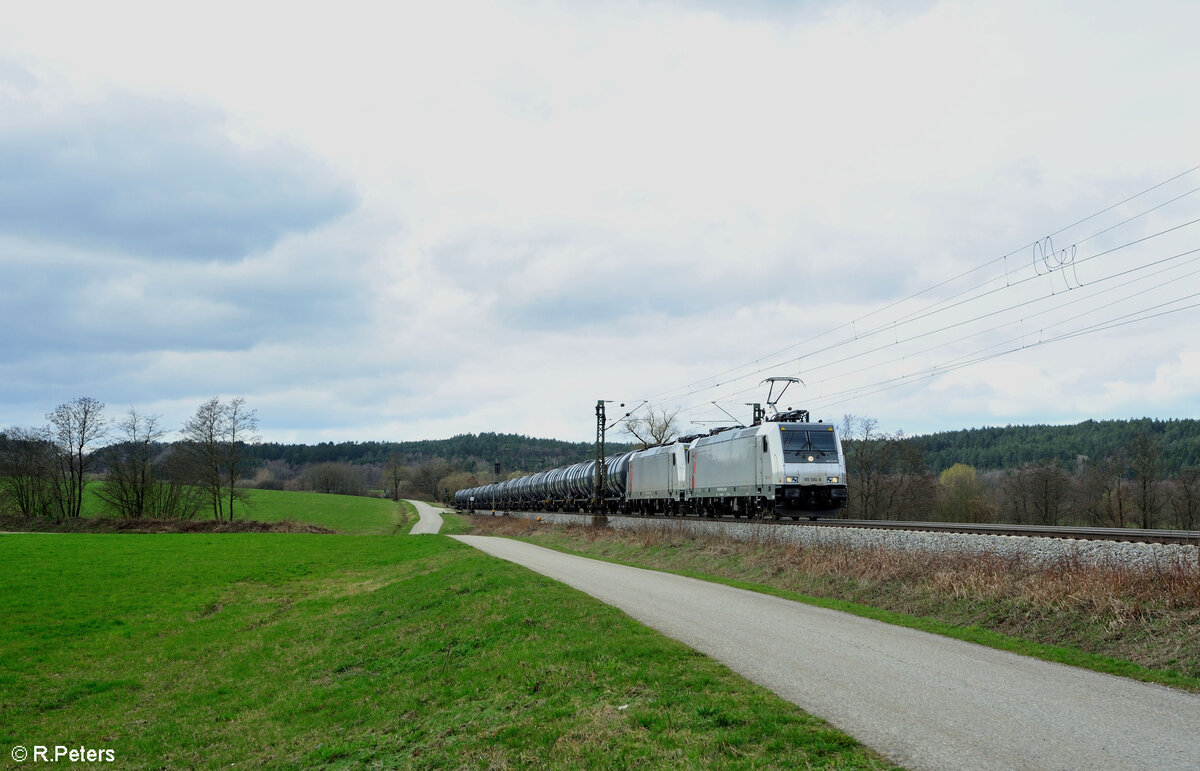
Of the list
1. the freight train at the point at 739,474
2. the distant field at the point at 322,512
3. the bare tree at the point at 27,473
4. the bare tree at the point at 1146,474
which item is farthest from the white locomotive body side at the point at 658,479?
the bare tree at the point at 27,473

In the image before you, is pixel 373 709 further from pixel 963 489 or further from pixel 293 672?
pixel 963 489

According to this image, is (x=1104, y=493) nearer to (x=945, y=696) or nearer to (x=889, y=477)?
(x=889, y=477)

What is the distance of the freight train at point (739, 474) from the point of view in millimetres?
27391

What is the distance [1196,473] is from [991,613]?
51.0m

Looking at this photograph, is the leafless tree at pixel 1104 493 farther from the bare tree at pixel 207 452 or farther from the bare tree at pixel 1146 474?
the bare tree at pixel 207 452

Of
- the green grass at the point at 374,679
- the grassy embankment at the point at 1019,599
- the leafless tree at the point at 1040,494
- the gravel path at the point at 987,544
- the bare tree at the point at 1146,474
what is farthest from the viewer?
the leafless tree at the point at 1040,494

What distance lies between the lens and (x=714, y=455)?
1331 inches

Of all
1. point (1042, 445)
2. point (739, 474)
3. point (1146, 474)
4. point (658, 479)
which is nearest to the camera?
point (739, 474)

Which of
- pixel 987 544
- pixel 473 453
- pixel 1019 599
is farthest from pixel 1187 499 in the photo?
pixel 473 453

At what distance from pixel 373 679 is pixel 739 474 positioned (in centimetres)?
1957

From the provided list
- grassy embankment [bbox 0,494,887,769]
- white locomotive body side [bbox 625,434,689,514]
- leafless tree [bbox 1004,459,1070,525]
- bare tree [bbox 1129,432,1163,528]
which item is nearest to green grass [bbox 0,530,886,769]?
grassy embankment [bbox 0,494,887,769]

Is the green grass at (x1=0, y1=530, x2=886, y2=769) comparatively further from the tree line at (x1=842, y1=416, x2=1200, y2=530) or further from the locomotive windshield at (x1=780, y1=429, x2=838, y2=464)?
the tree line at (x1=842, y1=416, x2=1200, y2=530)

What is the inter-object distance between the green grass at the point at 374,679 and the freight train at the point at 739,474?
10.6m

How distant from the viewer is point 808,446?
27.6 m
